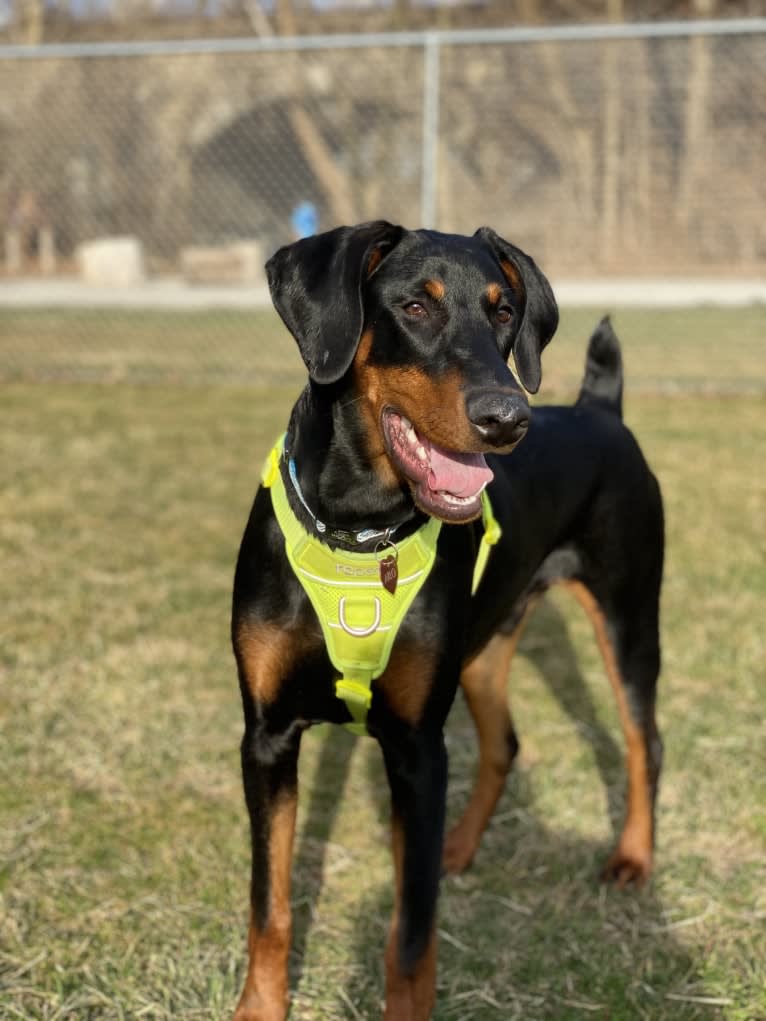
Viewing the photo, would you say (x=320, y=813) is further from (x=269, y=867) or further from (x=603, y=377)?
(x=603, y=377)

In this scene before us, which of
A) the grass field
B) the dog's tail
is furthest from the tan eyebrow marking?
the grass field

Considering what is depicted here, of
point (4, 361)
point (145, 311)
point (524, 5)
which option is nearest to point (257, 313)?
point (145, 311)

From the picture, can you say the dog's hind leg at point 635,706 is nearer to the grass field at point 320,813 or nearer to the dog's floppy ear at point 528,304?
the grass field at point 320,813

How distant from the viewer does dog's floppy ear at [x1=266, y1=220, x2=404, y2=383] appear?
2326mm

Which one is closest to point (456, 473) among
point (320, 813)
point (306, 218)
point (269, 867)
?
point (269, 867)

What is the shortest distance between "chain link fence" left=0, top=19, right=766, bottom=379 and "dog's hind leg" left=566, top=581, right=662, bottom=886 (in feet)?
20.9

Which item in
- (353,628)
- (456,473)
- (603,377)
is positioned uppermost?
(456,473)

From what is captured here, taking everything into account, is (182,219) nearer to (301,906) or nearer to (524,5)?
(524,5)

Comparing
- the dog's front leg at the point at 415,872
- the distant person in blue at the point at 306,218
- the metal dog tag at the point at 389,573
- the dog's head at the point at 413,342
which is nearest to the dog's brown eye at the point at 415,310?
the dog's head at the point at 413,342

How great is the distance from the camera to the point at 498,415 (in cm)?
216

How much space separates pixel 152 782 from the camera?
11.8 feet

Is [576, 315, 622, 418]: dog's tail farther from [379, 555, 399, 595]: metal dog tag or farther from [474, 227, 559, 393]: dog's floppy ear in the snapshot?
[379, 555, 399, 595]: metal dog tag

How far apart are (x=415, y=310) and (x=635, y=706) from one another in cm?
141

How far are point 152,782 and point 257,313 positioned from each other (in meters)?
12.6
